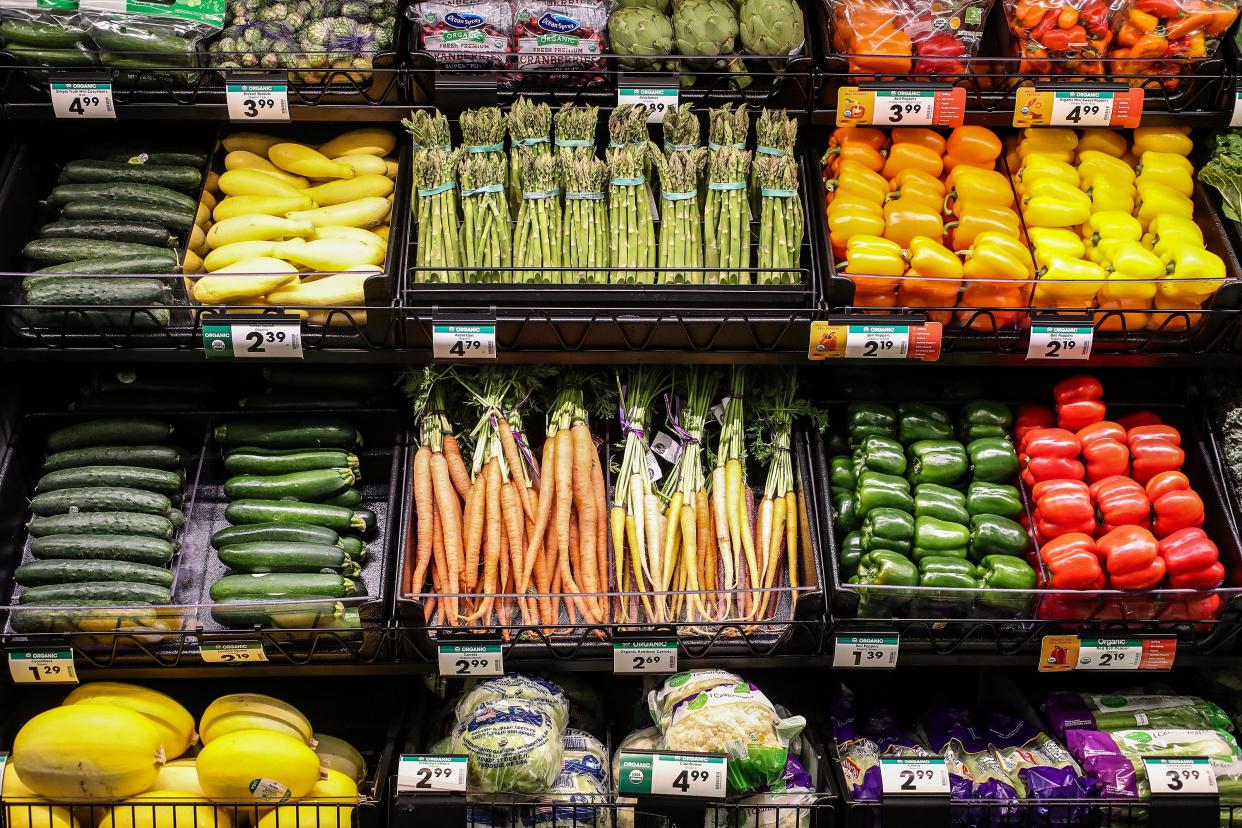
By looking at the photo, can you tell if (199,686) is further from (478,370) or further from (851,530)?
(851,530)

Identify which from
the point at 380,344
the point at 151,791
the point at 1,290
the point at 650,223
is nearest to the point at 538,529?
the point at 380,344

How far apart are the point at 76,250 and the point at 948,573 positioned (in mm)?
2187

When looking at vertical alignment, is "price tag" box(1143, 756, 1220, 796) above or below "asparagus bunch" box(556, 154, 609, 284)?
below

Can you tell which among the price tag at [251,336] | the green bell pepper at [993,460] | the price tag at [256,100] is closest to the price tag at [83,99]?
the price tag at [256,100]

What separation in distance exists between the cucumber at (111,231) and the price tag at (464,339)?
2.62 ft

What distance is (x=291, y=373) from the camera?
9.46 feet

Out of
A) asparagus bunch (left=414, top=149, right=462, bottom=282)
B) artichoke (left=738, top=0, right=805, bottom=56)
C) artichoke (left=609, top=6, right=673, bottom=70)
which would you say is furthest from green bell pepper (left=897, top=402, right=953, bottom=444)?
asparagus bunch (left=414, top=149, right=462, bottom=282)

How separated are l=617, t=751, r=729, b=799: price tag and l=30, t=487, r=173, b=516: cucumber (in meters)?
1.30

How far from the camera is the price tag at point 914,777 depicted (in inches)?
92.7

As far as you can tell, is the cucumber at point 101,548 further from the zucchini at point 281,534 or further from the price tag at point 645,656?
the price tag at point 645,656

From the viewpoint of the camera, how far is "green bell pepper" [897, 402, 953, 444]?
2.78 meters

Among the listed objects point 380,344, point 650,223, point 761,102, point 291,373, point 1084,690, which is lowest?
point 1084,690

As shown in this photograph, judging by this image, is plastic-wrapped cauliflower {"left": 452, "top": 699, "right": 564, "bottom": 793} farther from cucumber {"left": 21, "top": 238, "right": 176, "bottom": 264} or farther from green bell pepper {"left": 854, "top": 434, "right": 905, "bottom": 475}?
cucumber {"left": 21, "top": 238, "right": 176, "bottom": 264}

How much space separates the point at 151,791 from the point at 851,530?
1.72 meters
